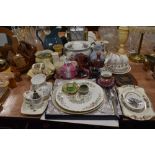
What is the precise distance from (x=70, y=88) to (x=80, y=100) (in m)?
0.09

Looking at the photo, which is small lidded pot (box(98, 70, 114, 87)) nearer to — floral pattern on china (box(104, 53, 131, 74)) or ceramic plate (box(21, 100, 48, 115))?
floral pattern on china (box(104, 53, 131, 74))

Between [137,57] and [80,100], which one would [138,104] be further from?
[137,57]

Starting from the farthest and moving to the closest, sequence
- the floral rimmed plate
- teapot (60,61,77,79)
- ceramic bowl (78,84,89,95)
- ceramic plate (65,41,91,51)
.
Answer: ceramic plate (65,41,91,51), teapot (60,61,77,79), ceramic bowl (78,84,89,95), the floral rimmed plate

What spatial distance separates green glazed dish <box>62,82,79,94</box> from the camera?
0.90m

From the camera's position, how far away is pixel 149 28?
111 cm

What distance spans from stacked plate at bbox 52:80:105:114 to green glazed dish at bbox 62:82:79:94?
14mm

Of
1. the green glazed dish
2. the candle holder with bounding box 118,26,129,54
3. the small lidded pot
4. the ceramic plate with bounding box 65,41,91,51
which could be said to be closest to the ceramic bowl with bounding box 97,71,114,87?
the small lidded pot

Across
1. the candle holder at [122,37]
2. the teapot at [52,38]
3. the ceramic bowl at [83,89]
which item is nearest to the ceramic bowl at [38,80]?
the ceramic bowl at [83,89]

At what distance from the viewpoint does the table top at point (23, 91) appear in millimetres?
870

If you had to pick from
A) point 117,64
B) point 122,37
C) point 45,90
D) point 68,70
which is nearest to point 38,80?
point 45,90

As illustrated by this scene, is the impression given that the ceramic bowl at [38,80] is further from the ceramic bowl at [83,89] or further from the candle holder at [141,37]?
the candle holder at [141,37]

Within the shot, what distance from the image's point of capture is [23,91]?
99cm

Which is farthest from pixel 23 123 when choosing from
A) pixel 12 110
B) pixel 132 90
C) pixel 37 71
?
pixel 132 90

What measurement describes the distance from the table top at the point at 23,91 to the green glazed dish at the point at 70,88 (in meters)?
0.18
